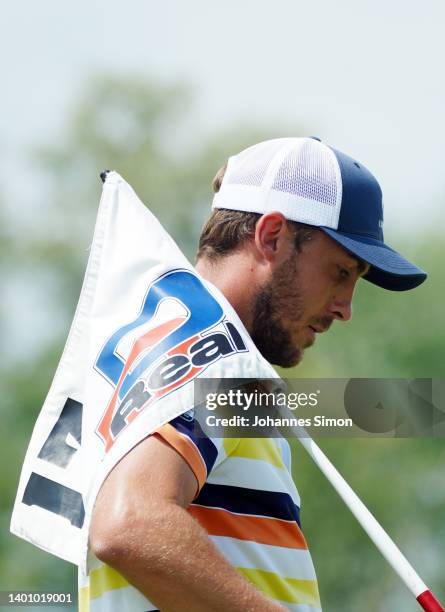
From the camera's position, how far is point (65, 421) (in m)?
3.16

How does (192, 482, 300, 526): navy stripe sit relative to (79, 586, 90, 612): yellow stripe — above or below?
above

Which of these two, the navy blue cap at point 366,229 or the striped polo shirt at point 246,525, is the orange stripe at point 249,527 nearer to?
the striped polo shirt at point 246,525

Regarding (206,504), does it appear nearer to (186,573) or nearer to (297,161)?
(186,573)

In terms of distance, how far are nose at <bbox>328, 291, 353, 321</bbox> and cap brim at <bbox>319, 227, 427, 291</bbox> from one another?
10cm

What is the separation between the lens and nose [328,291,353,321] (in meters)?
3.20

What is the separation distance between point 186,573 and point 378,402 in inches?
57.5

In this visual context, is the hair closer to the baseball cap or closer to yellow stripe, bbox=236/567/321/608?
the baseball cap

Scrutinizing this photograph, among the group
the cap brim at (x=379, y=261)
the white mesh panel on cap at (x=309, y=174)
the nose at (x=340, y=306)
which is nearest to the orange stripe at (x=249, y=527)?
the nose at (x=340, y=306)

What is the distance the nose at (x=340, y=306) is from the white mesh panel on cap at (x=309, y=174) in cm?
25

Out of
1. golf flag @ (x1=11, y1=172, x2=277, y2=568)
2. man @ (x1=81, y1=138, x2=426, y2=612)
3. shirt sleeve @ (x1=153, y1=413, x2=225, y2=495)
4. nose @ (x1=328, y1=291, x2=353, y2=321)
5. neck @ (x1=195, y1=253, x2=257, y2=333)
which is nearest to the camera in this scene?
man @ (x1=81, y1=138, x2=426, y2=612)

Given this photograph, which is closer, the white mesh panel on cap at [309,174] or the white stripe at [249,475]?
the white stripe at [249,475]

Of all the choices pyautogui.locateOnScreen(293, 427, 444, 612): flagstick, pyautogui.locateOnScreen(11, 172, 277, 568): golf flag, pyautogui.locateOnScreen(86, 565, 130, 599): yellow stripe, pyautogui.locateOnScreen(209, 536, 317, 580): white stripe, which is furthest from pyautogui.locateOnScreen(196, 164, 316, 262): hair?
pyautogui.locateOnScreen(86, 565, 130, 599): yellow stripe

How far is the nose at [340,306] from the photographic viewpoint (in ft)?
10.5

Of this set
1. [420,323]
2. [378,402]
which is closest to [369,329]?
[420,323]
